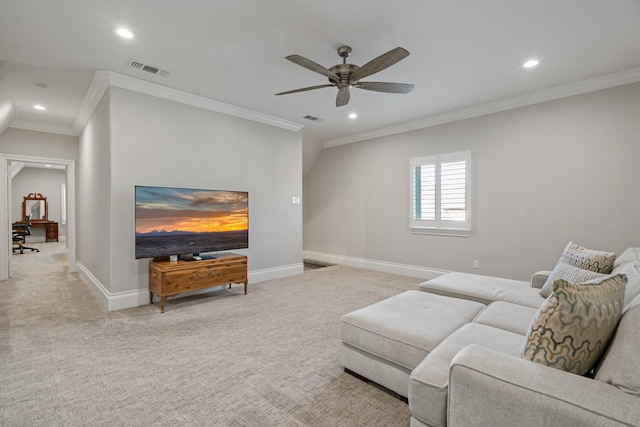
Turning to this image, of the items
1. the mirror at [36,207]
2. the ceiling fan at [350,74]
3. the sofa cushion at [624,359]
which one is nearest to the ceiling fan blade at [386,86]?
the ceiling fan at [350,74]

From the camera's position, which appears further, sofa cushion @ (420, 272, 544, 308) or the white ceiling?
sofa cushion @ (420, 272, 544, 308)

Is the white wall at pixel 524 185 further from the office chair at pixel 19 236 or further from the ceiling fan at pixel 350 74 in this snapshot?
the office chair at pixel 19 236

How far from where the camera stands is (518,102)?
14.2ft

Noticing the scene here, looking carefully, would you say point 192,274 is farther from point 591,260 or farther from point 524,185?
point 524,185

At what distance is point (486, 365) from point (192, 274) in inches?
132

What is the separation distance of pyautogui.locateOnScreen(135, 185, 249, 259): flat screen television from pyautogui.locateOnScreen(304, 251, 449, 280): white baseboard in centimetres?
275

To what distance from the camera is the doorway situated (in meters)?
5.00

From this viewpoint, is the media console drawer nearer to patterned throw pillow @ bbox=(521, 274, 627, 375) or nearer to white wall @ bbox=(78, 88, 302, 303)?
white wall @ bbox=(78, 88, 302, 303)

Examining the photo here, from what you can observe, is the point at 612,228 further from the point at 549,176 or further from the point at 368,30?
the point at 368,30

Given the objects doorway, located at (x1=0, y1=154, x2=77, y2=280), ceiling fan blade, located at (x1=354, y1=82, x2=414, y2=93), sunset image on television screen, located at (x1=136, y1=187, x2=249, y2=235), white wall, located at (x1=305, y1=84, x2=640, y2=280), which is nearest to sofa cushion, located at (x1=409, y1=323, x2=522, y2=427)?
ceiling fan blade, located at (x1=354, y1=82, x2=414, y2=93)

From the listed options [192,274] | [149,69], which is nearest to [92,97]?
[149,69]

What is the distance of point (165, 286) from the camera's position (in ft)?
11.4

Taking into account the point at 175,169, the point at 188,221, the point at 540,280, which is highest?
the point at 175,169

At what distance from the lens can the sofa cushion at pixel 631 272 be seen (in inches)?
60.3
